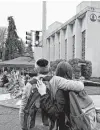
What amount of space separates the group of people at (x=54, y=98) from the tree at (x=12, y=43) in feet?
203

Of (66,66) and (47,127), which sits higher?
(66,66)

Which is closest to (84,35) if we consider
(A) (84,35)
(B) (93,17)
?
(A) (84,35)

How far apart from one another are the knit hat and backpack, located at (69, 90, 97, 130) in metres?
0.43

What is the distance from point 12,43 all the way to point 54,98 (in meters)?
63.5

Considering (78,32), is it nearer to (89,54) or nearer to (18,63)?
(89,54)

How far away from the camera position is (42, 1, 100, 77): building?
110 feet

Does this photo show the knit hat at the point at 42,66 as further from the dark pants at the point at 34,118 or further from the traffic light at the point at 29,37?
the traffic light at the point at 29,37

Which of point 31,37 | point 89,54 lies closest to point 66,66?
point 31,37

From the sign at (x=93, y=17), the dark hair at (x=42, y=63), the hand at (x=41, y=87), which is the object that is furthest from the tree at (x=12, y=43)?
the hand at (x=41, y=87)

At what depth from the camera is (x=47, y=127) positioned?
7.98 ft

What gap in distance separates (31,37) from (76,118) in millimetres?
11783

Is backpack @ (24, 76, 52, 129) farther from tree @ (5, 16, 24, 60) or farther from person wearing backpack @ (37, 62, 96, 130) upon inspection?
tree @ (5, 16, 24, 60)

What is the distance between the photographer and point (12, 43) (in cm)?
6462

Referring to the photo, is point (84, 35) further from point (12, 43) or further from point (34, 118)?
point (34, 118)
